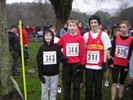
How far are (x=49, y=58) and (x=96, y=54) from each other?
1.08 meters

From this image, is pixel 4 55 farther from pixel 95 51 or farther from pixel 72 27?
pixel 95 51

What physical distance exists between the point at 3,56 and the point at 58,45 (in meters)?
1.74

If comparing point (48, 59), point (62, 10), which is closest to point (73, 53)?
point (48, 59)

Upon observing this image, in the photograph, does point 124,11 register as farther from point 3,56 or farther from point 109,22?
point 3,56

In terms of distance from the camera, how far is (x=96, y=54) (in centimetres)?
615

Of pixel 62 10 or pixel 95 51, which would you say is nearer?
pixel 95 51

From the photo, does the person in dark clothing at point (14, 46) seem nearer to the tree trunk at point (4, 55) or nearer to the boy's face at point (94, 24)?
the tree trunk at point (4, 55)

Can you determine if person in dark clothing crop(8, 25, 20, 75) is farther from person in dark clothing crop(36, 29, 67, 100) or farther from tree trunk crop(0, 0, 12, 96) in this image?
person in dark clothing crop(36, 29, 67, 100)

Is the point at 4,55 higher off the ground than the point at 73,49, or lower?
lower

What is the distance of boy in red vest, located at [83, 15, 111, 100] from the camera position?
6.13 metres

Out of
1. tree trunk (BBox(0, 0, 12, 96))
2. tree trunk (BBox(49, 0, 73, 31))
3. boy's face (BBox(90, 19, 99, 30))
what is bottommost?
tree trunk (BBox(0, 0, 12, 96))

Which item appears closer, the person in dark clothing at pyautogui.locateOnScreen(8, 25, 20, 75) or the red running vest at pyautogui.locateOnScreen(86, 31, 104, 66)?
the red running vest at pyautogui.locateOnScreen(86, 31, 104, 66)

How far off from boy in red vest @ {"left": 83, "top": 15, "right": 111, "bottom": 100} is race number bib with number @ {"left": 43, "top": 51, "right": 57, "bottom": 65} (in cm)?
78

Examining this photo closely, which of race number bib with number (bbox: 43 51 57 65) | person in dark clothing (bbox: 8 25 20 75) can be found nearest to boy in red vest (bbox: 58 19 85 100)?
race number bib with number (bbox: 43 51 57 65)
